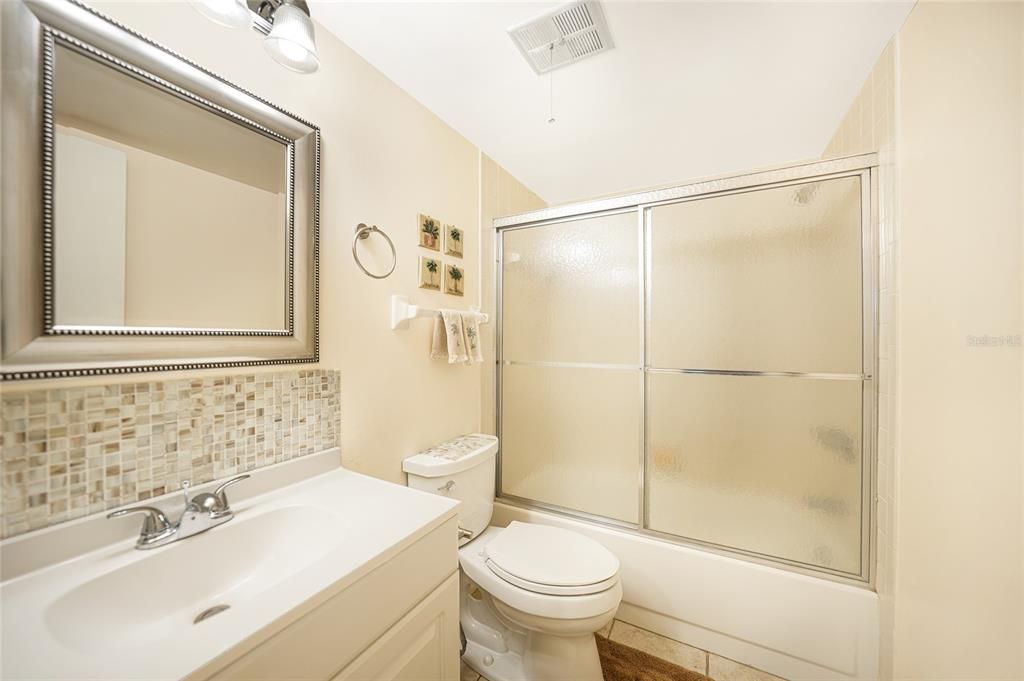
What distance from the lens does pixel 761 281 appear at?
144 cm

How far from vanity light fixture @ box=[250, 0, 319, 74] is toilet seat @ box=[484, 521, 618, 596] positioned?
1.56 m

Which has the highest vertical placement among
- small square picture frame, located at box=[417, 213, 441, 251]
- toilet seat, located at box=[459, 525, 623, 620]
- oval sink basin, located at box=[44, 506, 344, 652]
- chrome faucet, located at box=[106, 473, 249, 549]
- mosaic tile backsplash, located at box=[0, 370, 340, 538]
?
small square picture frame, located at box=[417, 213, 441, 251]

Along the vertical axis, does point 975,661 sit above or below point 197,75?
below

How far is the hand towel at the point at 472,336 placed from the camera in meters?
1.66

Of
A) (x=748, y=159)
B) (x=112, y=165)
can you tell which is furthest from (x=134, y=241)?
(x=748, y=159)

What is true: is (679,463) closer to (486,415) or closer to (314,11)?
(486,415)

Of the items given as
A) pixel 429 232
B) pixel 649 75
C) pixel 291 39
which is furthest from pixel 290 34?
pixel 649 75

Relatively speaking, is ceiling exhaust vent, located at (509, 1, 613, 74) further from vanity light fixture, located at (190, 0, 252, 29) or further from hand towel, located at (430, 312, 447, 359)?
hand towel, located at (430, 312, 447, 359)

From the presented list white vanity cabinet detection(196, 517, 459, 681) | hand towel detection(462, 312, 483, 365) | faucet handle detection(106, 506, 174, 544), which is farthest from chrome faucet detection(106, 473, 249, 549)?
hand towel detection(462, 312, 483, 365)

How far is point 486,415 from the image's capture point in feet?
6.54

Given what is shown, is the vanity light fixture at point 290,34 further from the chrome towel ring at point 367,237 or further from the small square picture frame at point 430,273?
the small square picture frame at point 430,273

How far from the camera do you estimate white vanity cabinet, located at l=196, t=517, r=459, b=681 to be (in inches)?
22.7

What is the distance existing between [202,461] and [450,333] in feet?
2.91

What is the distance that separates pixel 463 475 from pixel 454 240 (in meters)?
1.04
